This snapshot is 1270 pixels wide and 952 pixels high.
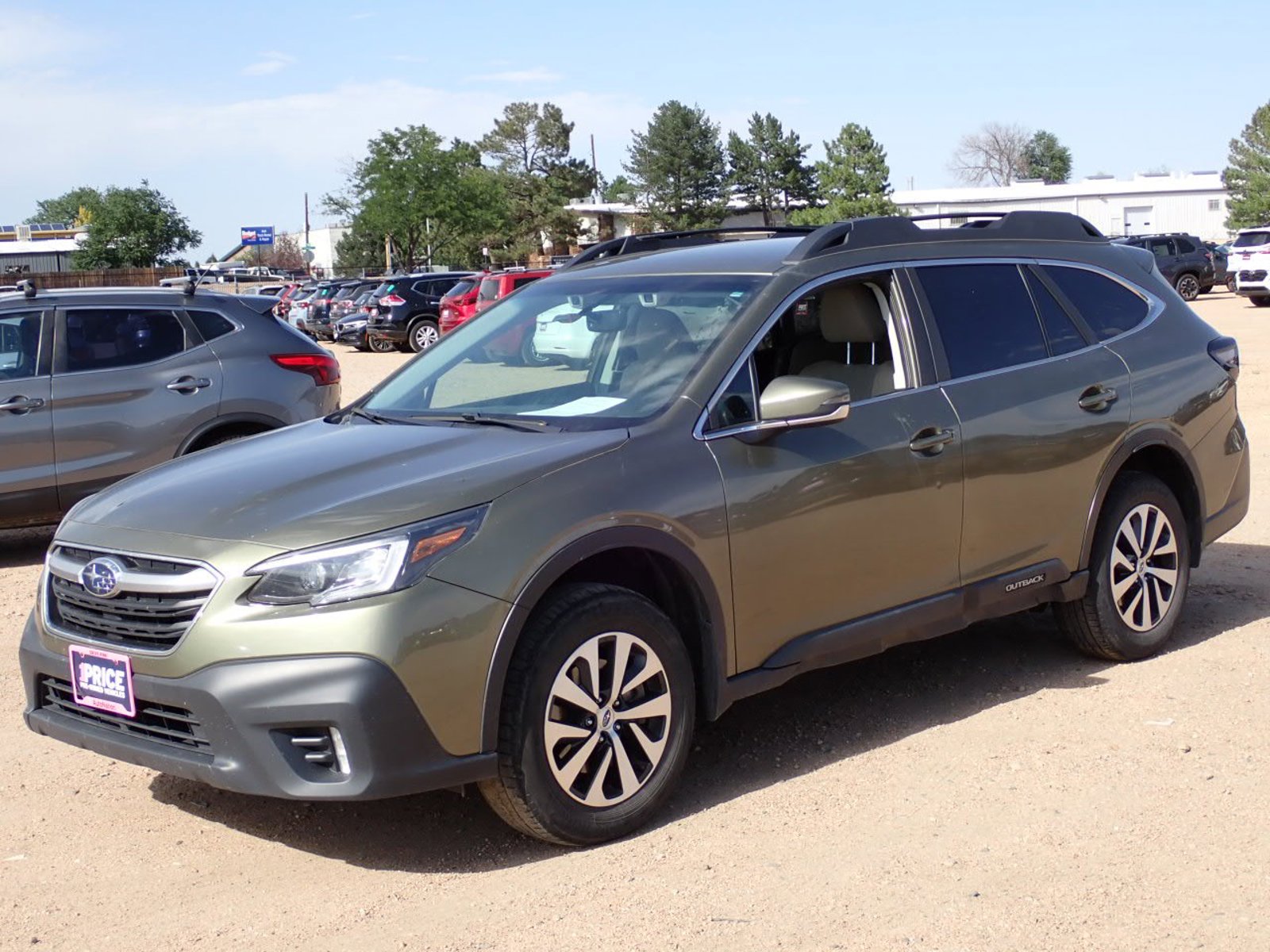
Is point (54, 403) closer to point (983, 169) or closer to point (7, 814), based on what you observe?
point (7, 814)

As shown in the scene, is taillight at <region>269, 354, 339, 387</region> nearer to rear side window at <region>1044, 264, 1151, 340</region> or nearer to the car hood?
the car hood

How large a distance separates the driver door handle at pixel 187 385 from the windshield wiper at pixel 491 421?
470cm

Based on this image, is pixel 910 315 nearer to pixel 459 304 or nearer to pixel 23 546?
pixel 23 546

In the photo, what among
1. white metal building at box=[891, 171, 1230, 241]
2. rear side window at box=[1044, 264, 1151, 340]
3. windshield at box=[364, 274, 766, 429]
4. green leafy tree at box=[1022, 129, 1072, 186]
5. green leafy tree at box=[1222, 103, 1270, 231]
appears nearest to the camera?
windshield at box=[364, 274, 766, 429]

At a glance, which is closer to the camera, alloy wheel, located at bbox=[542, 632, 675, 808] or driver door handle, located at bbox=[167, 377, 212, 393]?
alloy wheel, located at bbox=[542, 632, 675, 808]

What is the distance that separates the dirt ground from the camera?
154 inches

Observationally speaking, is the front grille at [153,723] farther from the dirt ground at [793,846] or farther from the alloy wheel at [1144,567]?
the alloy wheel at [1144,567]

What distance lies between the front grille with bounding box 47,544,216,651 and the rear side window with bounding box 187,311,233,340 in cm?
536

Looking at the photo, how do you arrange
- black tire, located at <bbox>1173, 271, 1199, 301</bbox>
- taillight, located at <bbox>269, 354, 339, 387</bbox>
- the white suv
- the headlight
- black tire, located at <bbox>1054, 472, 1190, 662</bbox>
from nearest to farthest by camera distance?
the headlight, black tire, located at <bbox>1054, 472, 1190, 662</bbox>, taillight, located at <bbox>269, 354, 339, 387</bbox>, the white suv, black tire, located at <bbox>1173, 271, 1199, 301</bbox>

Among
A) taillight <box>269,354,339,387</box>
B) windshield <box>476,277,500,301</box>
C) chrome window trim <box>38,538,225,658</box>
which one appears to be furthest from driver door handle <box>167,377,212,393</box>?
windshield <box>476,277,500,301</box>

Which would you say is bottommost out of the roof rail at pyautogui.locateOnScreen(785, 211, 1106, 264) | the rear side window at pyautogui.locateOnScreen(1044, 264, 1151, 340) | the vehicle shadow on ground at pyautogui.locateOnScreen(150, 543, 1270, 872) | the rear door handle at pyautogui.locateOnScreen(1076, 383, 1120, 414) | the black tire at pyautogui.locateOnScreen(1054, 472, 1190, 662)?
the vehicle shadow on ground at pyautogui.locateOnScreen(150, 543, 1270, 872)

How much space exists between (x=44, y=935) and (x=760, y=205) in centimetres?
8351

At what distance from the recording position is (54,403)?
30.3 ft

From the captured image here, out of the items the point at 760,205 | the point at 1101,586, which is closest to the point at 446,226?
the point at 760,205
